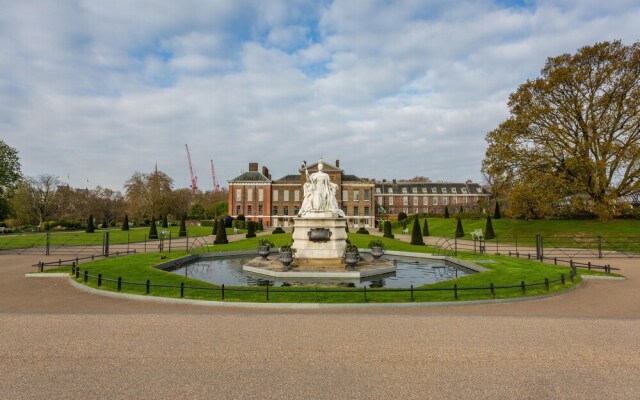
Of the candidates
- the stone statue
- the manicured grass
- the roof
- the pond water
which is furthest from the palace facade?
the manicured grass

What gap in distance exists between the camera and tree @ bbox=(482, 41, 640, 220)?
103 ft

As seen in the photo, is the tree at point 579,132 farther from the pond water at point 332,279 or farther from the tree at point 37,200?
the tree at point 37,200

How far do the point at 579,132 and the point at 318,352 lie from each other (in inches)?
1556

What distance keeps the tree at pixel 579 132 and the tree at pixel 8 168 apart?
174 feet

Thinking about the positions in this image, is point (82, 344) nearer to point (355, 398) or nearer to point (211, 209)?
point (355, 398)

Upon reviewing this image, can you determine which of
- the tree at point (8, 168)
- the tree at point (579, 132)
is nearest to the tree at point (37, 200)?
the tree at point (8, 168)

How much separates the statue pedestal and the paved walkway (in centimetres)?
856

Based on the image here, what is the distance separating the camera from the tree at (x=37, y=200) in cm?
6309

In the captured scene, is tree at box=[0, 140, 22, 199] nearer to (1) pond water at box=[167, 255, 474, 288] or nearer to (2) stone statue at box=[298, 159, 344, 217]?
(1) pond water at box=[167, 255, 474, 288]

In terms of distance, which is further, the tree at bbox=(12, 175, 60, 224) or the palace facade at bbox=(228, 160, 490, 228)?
the palace facade at bbox=(228, 160, 490, 228)

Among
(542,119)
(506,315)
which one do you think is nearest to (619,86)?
(542,119)

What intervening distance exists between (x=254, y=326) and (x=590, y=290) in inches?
508

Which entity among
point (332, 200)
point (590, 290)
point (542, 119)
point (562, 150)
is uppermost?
point (542, 119)

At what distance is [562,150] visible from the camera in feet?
111
